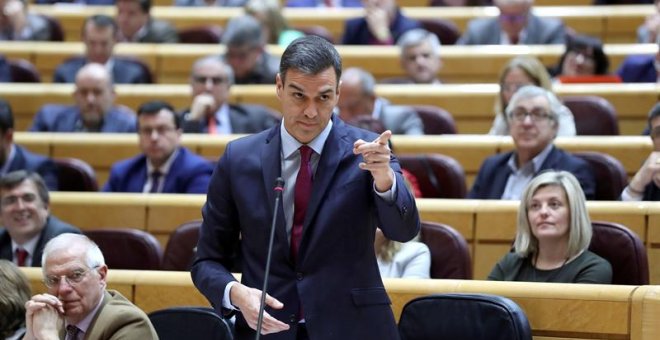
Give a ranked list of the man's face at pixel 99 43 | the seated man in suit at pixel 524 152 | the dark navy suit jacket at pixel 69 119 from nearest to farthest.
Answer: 1. the seated man in suit at pixel 524 152
2. the dark navy suit jacket at pixel 69 119
3. the man's face at pixel 99 43

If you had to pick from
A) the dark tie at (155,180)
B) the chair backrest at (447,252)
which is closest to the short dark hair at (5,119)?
the dark tie at (155,180)

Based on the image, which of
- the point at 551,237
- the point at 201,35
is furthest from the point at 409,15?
the point at 551,237

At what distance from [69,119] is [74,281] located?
9.04 feet

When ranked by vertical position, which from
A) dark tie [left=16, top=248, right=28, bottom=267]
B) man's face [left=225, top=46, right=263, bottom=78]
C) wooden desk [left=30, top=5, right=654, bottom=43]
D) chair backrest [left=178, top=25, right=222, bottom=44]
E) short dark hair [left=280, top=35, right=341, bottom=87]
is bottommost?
dark tie [left=16, top=248, right=28, bottom=267]

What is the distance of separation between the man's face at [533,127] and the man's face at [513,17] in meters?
1.80

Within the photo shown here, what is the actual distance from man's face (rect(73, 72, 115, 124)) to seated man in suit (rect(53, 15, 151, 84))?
66cm

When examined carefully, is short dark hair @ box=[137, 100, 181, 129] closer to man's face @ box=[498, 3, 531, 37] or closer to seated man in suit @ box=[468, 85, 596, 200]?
seated man in suit @ box=[468, 85, 596, 200]

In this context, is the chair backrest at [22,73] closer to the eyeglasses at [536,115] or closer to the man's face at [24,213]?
the man's face at [24,213]

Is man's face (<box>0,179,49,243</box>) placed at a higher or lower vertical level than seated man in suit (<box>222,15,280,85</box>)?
lower

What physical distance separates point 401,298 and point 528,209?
1.90 ft

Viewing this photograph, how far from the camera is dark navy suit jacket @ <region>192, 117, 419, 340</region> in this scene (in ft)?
7.06

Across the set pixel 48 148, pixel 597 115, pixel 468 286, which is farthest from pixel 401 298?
pixel 48 148

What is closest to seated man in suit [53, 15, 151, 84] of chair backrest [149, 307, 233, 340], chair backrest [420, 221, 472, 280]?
chair backrest [420, 221, 472, 280]

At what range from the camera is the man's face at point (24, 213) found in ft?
12.7
